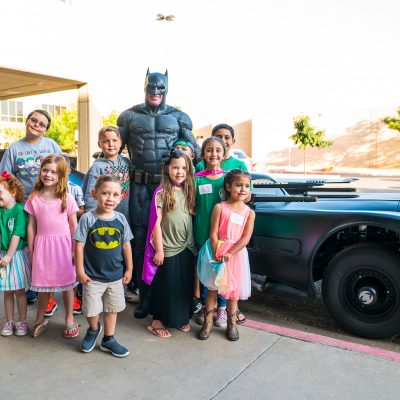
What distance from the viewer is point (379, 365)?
298cm

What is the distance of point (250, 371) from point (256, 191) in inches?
82.9

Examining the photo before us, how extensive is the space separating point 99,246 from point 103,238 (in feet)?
0.20

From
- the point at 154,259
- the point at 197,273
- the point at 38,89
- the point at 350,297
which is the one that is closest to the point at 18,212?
the point at 154,259

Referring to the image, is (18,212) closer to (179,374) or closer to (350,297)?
(179,374)

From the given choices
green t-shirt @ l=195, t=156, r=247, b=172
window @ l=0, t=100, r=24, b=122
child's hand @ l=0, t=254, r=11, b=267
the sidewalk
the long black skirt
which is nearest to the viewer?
the sidewalk

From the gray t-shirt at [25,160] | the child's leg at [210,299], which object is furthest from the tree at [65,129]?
the child's leg at [210,299]

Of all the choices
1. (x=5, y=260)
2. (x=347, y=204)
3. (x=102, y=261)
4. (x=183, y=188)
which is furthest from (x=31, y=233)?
(x=347, y=204)

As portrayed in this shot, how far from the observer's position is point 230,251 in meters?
3.37

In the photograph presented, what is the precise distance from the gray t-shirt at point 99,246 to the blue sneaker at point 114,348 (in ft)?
1.42

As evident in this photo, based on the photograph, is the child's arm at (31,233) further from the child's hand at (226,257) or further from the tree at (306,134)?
the tree at (306,134)

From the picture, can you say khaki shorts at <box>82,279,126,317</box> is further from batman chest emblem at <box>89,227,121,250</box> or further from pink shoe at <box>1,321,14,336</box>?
pink shoe at <box>1,321,14,336</box>

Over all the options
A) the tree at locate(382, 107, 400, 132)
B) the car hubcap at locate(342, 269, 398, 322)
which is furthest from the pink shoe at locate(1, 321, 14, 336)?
the tree at locate(382, 107, 400, 132)

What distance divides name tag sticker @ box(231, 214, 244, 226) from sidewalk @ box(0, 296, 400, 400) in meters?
0.87

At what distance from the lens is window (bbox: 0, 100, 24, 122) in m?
56.0
